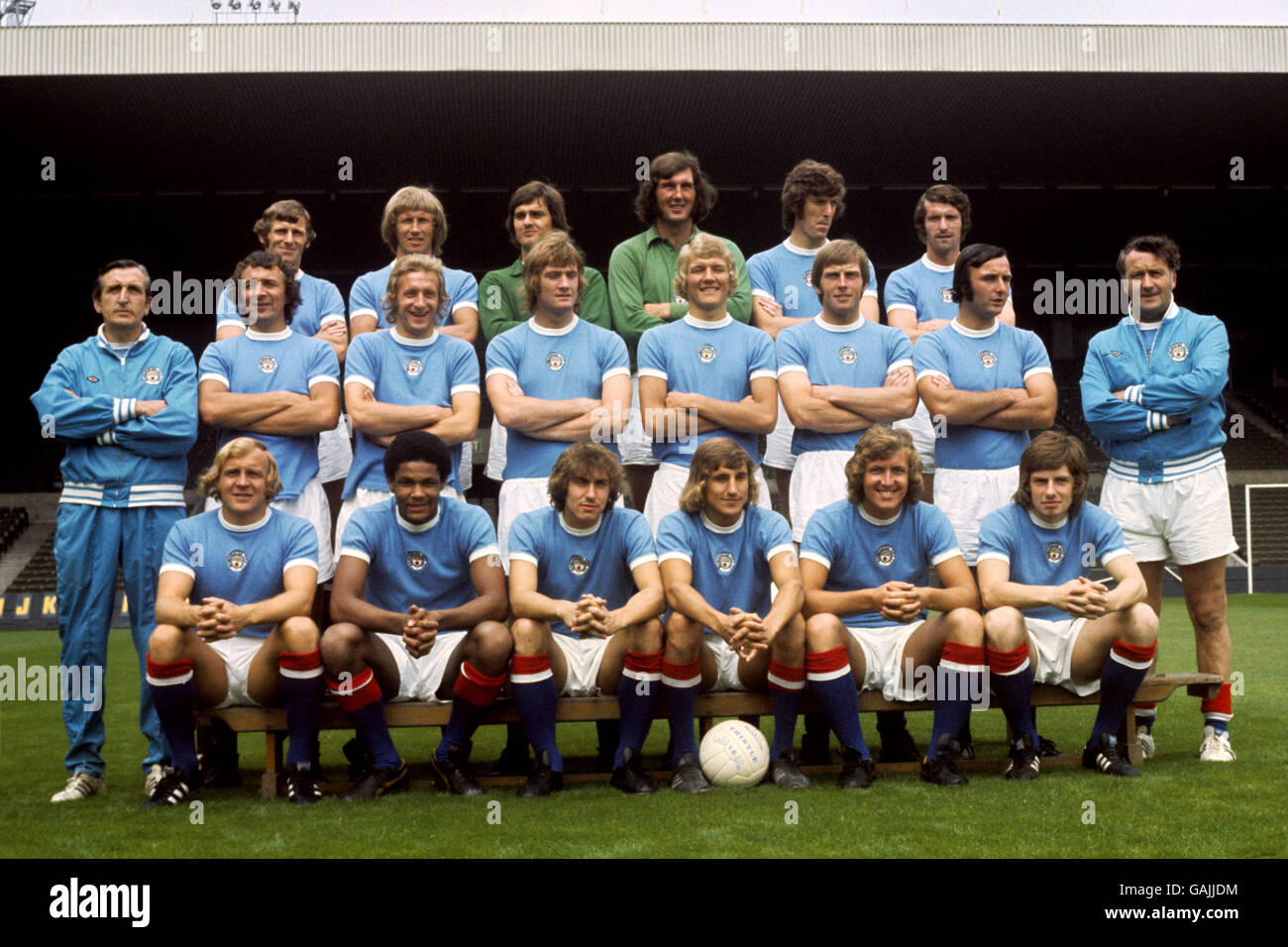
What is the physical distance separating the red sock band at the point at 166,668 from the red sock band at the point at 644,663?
160 centimetres

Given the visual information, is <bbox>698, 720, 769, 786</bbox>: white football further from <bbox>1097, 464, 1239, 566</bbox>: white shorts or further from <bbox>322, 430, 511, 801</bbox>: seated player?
<bbox>1097, 464, 1239, 566</bbox>: white shorts

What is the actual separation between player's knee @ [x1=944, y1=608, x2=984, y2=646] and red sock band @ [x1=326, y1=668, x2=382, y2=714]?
7.02 ft

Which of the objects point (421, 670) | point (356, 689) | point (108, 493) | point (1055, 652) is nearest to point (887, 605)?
point (1055, 652)

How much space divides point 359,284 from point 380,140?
1369 cm

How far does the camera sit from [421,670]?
16.7 ft

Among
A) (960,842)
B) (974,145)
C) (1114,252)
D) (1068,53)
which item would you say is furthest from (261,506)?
(1114,252)

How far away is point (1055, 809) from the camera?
14.4ft

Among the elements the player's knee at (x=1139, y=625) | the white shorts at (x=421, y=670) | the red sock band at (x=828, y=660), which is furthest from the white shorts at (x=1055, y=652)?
the white shorts at (x=421, y=670)

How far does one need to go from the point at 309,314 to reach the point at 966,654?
3.44 metres

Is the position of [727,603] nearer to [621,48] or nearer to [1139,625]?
[1139,625]

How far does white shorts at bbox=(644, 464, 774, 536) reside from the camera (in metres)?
5.54

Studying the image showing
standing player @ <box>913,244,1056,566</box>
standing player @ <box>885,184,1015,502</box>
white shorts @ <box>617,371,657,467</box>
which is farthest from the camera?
standing player @ <box>885,184,1015,502</box>

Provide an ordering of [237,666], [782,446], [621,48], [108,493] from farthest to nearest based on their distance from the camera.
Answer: [621,48], [782,446], [108,493], [237,666]

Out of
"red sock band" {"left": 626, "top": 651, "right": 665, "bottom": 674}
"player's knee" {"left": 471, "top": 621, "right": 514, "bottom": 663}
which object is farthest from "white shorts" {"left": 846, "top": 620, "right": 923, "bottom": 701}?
"player's knee" {"left": 471, "top": 621, "right": 514, "bottom": 663}
